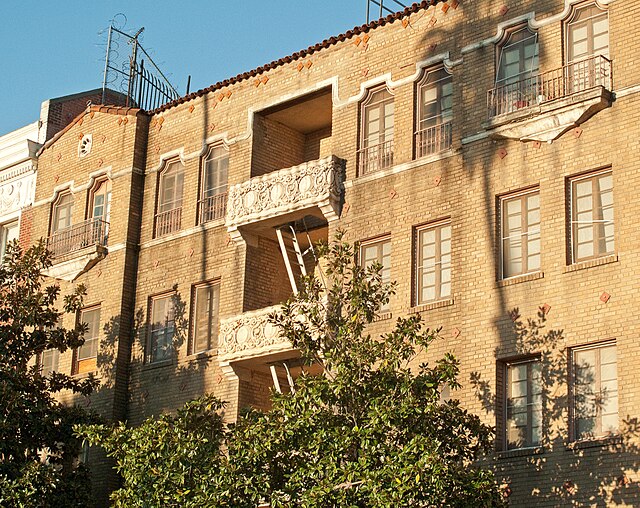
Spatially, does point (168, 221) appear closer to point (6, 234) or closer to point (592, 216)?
Result: point (6, 234)

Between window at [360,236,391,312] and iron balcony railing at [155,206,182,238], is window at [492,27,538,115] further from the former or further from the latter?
iron balcony railing at [155,206,182,238]

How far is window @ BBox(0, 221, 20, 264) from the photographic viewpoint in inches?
1611

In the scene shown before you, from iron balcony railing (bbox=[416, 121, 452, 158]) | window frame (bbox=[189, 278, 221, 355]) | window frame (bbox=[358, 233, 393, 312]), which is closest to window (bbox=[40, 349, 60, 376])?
window frame (bbox=[189, 278, 221, 355])

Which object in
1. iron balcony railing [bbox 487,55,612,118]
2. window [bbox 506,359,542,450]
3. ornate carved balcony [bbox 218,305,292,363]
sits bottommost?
window [bbox 506,359,542,450]

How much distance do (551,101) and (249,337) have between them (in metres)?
9.33

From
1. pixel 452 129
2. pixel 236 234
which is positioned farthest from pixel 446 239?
pixel 236 234

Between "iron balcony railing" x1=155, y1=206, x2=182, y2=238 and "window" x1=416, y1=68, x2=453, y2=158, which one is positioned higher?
"window" x1=416, y1=68, x2=453, y2=158

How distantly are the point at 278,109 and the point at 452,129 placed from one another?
6.22 meters

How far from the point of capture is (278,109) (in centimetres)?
3422

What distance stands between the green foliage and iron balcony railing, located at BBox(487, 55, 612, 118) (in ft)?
28.7

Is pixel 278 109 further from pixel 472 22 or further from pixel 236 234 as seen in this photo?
pixel 472 22

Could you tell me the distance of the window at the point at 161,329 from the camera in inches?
1359

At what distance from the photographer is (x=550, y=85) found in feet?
90.9

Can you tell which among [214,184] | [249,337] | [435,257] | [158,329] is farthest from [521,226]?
[158,329]
